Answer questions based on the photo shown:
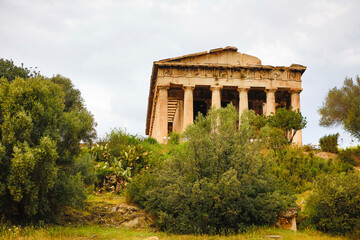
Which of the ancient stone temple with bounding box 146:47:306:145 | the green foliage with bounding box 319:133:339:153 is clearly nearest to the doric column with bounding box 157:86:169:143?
the ancient stone temple with bounding box 146:47:306:145

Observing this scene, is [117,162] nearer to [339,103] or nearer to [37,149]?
[37,149]

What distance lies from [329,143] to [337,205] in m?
17.1

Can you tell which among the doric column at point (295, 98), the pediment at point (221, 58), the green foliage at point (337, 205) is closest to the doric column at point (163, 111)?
the pediment at point (221, 58)

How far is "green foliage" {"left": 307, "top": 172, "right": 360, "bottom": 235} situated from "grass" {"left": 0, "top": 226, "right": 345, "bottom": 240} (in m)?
0.70

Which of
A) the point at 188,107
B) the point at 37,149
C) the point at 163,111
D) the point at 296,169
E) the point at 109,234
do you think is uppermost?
the point at 188,107

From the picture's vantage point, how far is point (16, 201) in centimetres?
1329

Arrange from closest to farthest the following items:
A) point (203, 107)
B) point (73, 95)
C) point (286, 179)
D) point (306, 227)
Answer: point (306, 227) → point (286, 179) → point (73, 95) → point (203, 107)

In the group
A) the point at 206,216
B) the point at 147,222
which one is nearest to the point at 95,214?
the point at 147,222

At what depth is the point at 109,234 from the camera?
13.7 meters

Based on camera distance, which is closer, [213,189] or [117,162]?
[213,189]

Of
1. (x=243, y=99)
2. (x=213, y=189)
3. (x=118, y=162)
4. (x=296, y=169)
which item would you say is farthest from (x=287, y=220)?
(x=243, y=99)

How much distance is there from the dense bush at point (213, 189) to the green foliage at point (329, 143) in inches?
628

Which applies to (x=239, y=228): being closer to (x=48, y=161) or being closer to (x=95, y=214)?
(x=95, y=214)

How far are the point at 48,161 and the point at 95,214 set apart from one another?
367 cm
